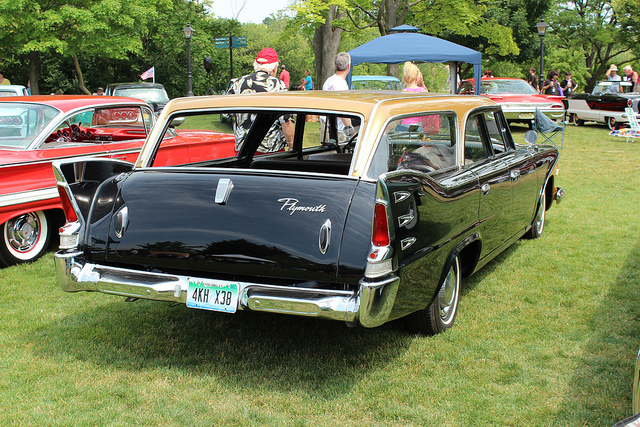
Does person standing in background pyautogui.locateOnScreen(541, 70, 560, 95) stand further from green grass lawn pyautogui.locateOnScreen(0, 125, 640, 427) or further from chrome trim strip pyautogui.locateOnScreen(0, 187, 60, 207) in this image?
chrome trim strip pyautogui.locateOnScreen(0, 187, 60, 207)

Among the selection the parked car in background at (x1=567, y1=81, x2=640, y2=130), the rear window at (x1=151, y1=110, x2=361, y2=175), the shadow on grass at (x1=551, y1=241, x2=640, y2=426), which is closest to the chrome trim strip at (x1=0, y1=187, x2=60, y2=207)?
the rear window at (x1=151, y1=110, x2=361, y2=175)

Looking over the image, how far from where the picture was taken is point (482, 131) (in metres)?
5.08

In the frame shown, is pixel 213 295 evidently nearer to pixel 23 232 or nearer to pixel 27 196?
pixel 27 196

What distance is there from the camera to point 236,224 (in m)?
3.43

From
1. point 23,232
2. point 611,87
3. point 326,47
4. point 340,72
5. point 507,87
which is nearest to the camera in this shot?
point 23,232

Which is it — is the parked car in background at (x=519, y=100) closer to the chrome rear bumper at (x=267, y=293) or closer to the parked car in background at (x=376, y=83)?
the parked car in background at (x=376, y=83)

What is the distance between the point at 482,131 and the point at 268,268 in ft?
8.45

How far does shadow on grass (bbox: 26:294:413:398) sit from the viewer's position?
11.9 feet

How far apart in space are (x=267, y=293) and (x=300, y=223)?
0.42 meters

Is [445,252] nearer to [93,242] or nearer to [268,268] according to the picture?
[268,268]

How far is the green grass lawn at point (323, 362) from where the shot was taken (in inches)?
126

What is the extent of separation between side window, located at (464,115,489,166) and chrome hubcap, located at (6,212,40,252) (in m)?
4.25

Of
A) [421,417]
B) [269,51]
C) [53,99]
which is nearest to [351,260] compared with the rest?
[421,417]

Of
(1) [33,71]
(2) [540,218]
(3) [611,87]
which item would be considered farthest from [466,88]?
(1) [33,71]
